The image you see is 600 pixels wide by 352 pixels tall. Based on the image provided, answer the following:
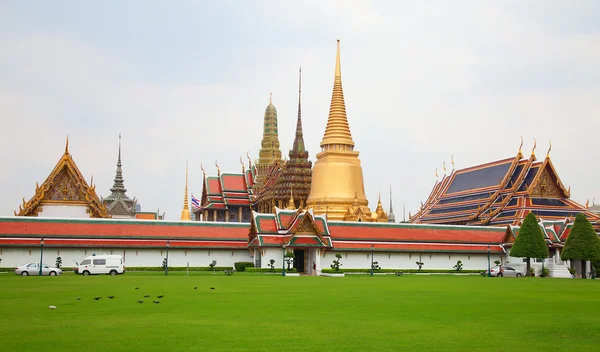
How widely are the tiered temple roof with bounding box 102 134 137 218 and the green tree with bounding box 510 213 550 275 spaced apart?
52988 mm

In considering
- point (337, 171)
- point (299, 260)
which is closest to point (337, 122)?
point (337, 171)

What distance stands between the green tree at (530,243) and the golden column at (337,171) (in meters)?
18.8

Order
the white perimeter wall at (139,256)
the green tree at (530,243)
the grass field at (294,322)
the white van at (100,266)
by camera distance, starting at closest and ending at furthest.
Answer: the grass field at (294,322) → the white van at (100,266) → the white perimeter wall at (139,256) → the green tree at (530,243)

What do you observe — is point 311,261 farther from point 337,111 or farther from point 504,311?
point 504,311

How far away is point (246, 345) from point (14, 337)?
3.80 m

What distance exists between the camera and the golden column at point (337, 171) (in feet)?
210

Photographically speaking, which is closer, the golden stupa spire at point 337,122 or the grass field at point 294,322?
the grass field at point 294,322

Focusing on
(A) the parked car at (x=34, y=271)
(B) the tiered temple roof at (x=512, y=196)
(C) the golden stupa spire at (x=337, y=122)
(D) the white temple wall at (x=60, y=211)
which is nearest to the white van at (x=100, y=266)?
(A) the parked car at (x=34, y=271)

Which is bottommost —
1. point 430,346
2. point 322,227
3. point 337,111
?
point 430,346

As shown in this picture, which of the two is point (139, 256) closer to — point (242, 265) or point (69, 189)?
point (242, 265)

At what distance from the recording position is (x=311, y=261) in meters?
46.4

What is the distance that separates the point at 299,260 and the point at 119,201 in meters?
45.9

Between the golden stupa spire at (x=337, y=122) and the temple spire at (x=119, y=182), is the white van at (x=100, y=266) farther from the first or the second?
the temple spire at (x=119, y=182)

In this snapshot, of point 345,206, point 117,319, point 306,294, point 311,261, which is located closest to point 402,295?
point 306,294
